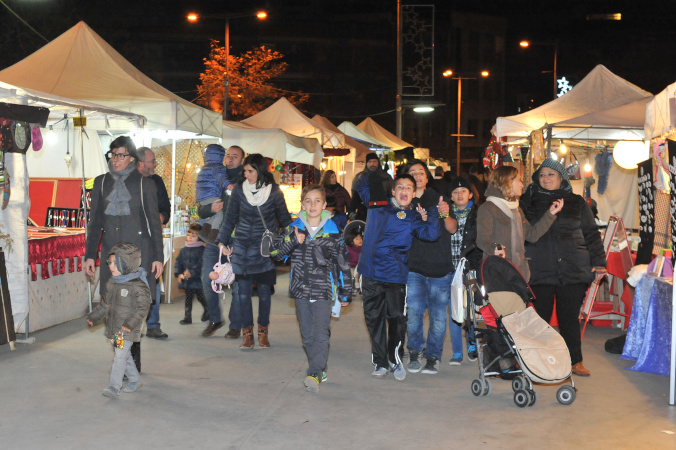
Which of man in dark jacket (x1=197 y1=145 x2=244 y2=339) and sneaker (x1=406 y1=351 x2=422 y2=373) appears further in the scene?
man in dark jacket (x1=197 y1=145 x2=244 y2=339)

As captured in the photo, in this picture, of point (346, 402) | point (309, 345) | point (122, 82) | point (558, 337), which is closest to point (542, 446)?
point (558, 337)

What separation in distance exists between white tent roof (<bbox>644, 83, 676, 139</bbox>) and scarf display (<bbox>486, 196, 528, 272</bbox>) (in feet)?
4.82

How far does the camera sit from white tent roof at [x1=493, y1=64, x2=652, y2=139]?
34.8 feet

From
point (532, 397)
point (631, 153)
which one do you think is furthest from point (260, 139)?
point (532, 397)

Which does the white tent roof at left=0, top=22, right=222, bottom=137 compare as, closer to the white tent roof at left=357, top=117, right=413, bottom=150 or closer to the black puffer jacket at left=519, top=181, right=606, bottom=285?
the black puffer jacket at left=519, top=181, right=606, bottom=285

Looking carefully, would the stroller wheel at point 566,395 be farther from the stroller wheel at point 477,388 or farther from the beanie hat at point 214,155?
the beanie hat at point 214,155

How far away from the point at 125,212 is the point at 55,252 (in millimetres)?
3083

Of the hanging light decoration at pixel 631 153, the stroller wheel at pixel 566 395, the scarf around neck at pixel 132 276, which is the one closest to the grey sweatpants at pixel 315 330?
the scarf around neck at pixel 132 276

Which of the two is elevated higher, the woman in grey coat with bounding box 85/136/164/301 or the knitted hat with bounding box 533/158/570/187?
the knitted hat with bounding box 533/158/570/187

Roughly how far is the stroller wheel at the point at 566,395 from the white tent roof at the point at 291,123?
1453 cm

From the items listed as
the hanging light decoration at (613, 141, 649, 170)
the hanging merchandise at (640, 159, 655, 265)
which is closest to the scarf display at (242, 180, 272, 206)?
the hanging merchandise at (640, 159, 655, 265)

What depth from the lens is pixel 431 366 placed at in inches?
289

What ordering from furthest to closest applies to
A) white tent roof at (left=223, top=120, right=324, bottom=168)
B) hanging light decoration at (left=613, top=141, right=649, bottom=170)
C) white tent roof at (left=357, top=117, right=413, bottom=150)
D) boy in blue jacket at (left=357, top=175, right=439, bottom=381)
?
white tent roof at (left=357, top=117, right=413, bottom=150), white tent roof at (left=223, top=120, right=324, bottom=168), hanging light decoration at (left=613, top=141, right=649, bottom=170), boy in blue jacket at (left=357, top=175, right=439, bottom=381)

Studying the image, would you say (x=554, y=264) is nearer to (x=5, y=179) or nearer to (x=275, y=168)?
(x=5, y=179)
